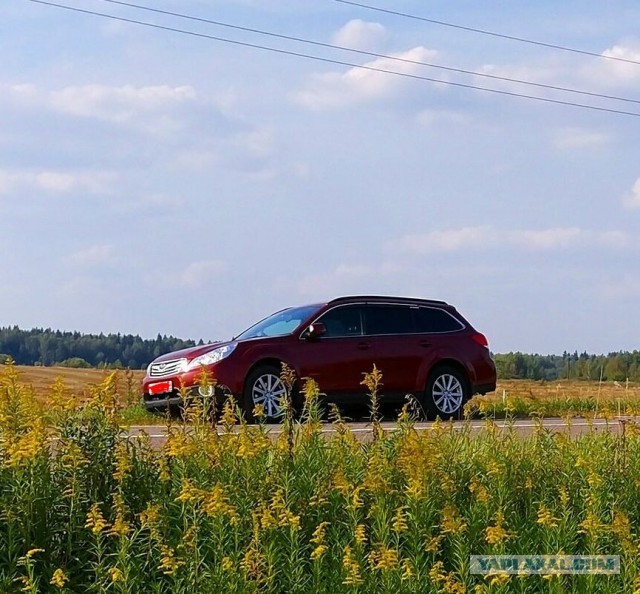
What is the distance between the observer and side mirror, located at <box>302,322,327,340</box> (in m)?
16.7

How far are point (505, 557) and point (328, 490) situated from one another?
1168 millimetres

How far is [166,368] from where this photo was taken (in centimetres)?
1647

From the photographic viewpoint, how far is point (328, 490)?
7.00 meters

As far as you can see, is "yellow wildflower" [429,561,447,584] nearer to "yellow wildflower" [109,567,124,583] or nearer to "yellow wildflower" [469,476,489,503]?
"yellow wildflower" [469,476,489,503]

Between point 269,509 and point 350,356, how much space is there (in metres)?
10.5

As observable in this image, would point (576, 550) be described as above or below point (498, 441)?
below

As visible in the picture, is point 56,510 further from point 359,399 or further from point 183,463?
point 359,399

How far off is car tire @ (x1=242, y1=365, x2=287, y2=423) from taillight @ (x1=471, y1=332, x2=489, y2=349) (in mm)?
3682

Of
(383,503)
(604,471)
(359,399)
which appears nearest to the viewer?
(383,503)

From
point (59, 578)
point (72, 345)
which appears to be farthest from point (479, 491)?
point (72, 345)

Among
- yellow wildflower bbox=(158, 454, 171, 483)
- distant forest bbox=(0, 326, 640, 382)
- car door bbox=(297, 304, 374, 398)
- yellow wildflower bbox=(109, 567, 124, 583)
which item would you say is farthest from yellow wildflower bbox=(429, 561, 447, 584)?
distant forest bbox=(0, 326, 640, 382)

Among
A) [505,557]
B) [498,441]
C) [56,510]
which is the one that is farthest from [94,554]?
[498,441]

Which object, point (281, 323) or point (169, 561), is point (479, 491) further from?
point (281, 323)

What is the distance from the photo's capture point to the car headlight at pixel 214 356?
16.0 m
